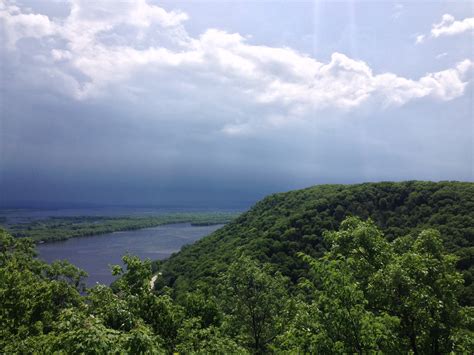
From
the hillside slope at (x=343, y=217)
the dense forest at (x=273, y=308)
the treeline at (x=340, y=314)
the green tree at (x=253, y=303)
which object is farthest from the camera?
the hillside slope at (x=343, y=217)

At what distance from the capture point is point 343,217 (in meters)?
65.6

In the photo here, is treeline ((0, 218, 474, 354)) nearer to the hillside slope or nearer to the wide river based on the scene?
the hillside slope

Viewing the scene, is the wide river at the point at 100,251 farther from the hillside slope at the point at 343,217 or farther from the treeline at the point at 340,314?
the treeline at the point at 340,314

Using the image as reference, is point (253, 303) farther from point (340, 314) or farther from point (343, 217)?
point (343, 217)

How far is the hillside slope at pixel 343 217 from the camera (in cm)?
5231

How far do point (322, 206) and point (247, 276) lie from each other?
51.2m

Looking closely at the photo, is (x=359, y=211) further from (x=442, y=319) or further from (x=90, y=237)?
(x=90, y=237)

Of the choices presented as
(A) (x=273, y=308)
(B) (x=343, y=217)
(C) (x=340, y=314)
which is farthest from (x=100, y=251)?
(C) (x=340, y=314)

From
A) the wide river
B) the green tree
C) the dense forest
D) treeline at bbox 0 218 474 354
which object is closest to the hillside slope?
the dense forest

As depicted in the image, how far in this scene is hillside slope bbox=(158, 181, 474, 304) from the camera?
→ 52.3 m

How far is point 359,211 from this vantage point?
67.1 m

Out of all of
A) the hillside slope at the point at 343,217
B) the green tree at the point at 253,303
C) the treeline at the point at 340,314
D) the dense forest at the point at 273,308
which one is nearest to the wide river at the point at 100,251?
the hillside slope at the point at 343,217

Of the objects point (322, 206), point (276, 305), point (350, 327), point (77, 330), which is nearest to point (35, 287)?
point (276, 305)

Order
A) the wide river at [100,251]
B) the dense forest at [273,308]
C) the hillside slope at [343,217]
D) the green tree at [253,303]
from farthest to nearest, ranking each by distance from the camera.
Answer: the wide river at [100,251] → the hillside slope at [343,217] → the green tree at [253,303] → the dense forest at [273,308]
